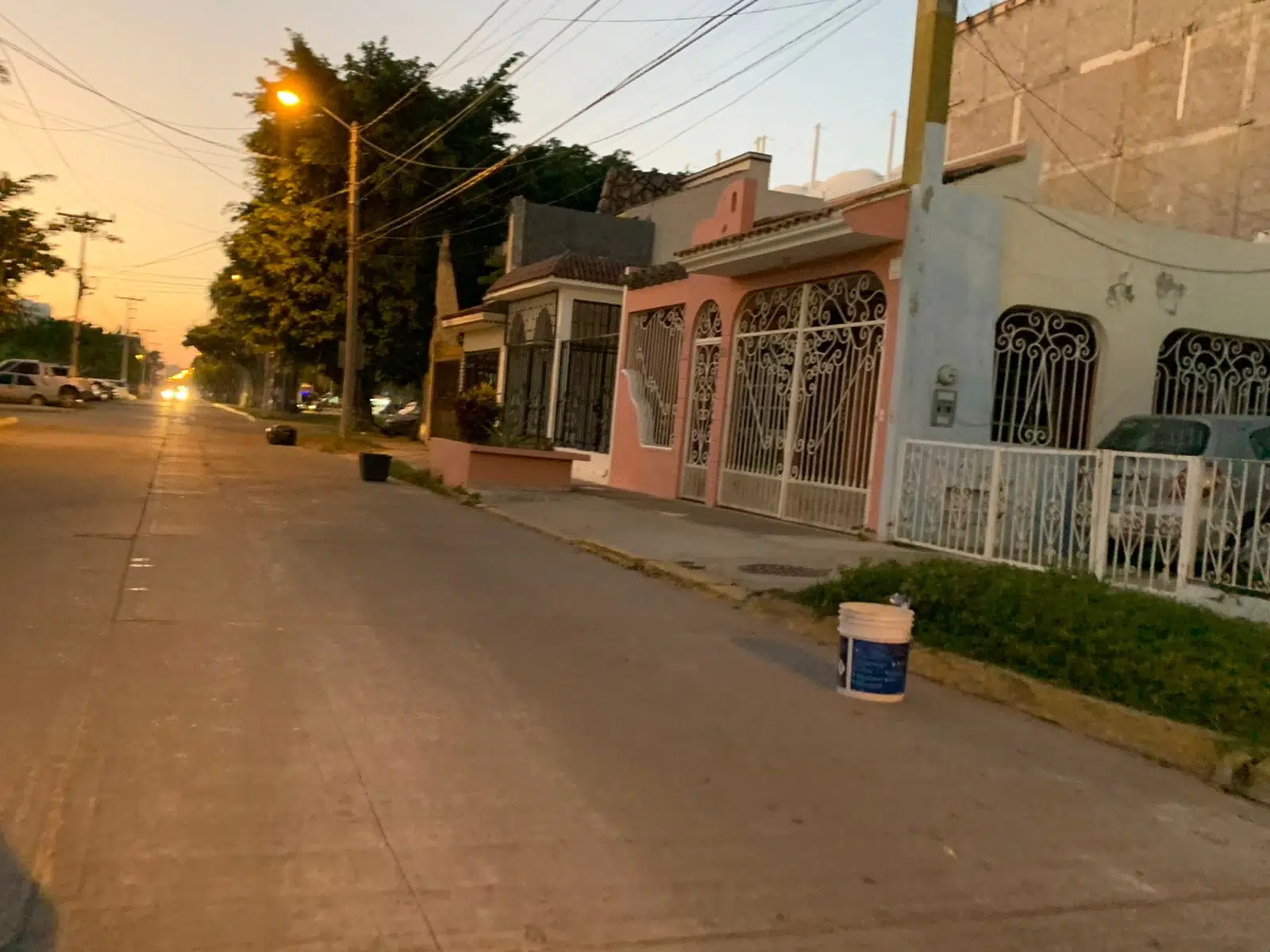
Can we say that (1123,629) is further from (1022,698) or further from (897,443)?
(897,443)

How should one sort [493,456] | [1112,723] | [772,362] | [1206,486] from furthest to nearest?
[493,456], [772,362], [1206,486], [1112,723]

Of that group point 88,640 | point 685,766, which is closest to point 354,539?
point 88,640

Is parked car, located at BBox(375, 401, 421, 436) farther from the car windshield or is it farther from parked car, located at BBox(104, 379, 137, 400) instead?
parked car, located at BBox(104, 379, 137, 400)

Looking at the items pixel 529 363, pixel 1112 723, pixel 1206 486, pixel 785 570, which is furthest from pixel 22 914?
pixel 529 363

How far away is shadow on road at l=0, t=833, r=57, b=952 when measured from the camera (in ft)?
10.3

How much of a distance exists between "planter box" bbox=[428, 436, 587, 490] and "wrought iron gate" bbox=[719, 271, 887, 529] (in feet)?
11.9

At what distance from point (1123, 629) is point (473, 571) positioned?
547 cm

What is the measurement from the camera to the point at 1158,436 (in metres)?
11.4

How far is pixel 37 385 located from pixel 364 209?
71.8ft

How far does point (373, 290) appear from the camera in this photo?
113 feet

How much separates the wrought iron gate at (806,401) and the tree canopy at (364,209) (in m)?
19.1

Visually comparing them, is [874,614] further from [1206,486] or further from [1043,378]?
[1043,378]

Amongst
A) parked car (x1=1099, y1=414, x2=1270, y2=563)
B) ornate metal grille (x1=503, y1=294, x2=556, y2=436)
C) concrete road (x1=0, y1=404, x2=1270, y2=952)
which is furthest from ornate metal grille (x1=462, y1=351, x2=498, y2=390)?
concrete road (x1=0, y1=404, x2=1270, y2=952)

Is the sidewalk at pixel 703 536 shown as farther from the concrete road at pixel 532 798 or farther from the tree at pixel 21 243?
the tree at pixel 21 243
